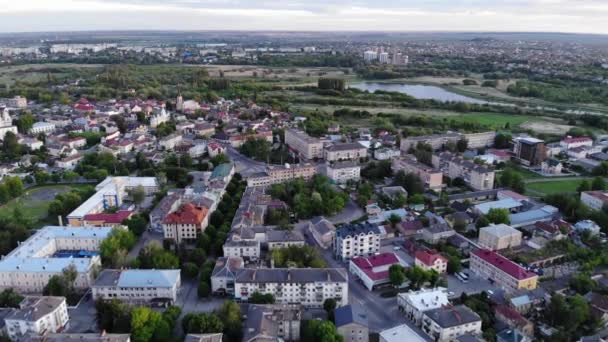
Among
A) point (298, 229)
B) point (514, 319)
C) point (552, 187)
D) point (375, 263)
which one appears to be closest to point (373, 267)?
point (375, 263)

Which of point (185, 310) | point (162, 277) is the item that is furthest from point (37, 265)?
point (185, 310)

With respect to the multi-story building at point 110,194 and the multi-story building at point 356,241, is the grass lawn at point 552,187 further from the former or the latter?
the multi-story building at point 110,194

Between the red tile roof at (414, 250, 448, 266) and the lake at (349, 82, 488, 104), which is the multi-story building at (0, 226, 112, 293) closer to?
the red tile roof at (414, 250, 448, 266)

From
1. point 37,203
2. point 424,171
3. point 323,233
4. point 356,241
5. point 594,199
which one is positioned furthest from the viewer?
point 424,171

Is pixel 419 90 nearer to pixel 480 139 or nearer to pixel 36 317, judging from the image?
pixel 480 139

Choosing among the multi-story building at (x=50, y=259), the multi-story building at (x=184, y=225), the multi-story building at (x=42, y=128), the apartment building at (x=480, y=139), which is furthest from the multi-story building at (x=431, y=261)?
the multi-story building at (x=42, y=128)

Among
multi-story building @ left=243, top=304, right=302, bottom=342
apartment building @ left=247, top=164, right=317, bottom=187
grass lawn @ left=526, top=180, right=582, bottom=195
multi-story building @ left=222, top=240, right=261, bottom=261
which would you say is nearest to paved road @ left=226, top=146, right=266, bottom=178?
apartment building @ left=247, top=164, right=317, bottom=187

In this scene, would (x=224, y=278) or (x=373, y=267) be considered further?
(x=373, y=267)

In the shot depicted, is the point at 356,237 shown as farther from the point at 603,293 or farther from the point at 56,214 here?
the point at 56,214
